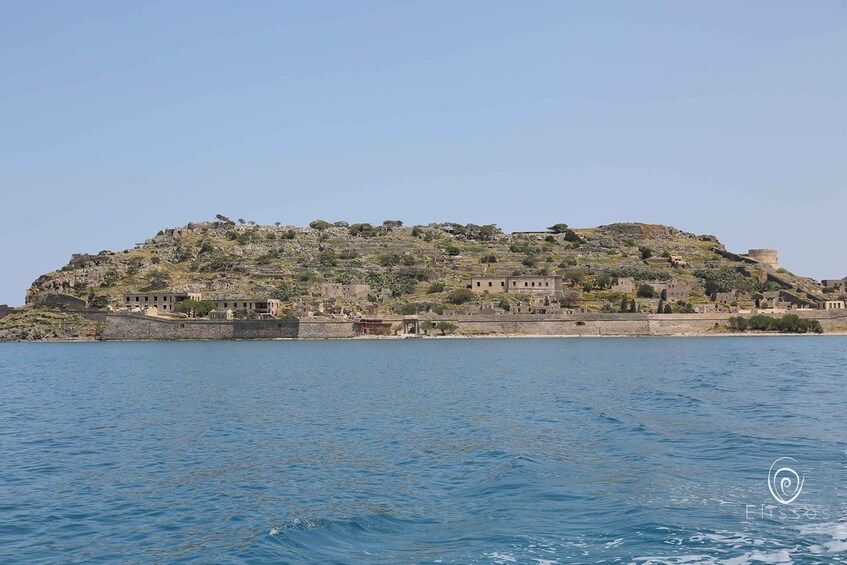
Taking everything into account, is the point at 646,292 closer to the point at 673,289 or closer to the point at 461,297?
the point at 673,289

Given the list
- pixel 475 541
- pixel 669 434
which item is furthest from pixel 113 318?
pixel 475 541

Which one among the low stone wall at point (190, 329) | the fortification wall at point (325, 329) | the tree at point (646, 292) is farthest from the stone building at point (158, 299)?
the tree at point (646, 292)

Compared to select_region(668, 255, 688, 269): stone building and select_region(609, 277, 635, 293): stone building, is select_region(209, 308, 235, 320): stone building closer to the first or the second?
select_region(609, 277, 635, 293): stone building

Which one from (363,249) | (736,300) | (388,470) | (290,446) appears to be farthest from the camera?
(363,249)

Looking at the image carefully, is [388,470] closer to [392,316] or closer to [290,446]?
[290,446]

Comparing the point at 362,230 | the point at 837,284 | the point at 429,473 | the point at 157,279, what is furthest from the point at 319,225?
the point at 429,473

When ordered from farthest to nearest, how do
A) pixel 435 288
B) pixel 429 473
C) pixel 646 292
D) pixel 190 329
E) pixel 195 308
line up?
pixel 435 288
pixel 646 292
pixel 195 308
pixel 190 329
pixel 429 473

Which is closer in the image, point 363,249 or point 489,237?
point 363,249

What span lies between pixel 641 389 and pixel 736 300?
6928 cm

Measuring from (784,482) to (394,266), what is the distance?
97965mm

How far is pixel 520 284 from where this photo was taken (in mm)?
99062

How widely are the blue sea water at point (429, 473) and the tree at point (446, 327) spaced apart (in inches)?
1961

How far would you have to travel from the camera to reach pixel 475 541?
12.1 meters

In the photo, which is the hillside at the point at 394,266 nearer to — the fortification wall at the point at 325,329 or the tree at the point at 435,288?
the tree at the point at 435,288
